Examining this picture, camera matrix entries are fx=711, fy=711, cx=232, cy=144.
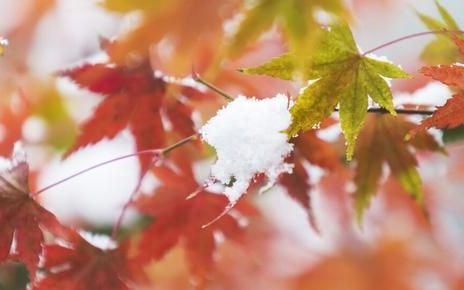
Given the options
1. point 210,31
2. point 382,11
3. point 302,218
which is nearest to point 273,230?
point 302,218

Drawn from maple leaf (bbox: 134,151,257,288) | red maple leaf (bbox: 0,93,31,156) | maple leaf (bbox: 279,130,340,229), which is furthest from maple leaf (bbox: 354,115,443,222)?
red maple leaf (bbox: 0,93,31,156)

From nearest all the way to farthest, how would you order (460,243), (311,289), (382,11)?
(311,289), (460,243), (382,11)

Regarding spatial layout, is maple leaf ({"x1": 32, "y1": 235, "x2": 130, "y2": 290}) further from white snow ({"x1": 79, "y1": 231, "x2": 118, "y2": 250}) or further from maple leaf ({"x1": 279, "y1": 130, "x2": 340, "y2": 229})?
maple leaf ({"x1": 279, "y1": 130, "x2": 340, "y2": 229})

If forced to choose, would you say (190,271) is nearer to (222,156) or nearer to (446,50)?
(222,156)

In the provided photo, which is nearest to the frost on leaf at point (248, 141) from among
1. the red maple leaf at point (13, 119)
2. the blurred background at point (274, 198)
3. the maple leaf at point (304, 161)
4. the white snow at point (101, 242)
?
the maple leaf at point (304, 161)

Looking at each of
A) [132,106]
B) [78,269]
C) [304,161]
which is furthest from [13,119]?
[304,161]

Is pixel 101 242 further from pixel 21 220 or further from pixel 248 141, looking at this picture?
pixel 248 141
